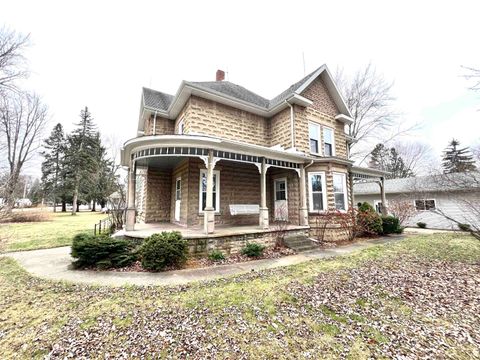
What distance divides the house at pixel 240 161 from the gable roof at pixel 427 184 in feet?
15.7

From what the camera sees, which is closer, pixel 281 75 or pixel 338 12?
pixel 338 12

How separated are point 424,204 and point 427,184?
5.40 feet

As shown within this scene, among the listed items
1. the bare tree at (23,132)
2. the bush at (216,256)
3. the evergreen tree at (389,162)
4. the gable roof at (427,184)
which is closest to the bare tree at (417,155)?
the evergreen tree at (389,162)

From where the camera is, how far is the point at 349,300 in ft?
13.4

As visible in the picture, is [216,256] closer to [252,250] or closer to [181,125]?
[252,250]

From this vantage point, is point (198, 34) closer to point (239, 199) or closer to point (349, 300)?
point (239, 199)

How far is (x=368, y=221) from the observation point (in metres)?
11.3

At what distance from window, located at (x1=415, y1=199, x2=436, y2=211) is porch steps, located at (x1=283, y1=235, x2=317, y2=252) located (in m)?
14.0

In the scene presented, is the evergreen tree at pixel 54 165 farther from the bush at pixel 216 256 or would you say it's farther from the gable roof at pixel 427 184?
the gable roof at pixel 427 184

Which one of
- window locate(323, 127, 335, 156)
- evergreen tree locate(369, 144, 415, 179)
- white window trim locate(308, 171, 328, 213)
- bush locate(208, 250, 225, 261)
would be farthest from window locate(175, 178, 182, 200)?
evergreen tree locate(369, 144, 415, 179)

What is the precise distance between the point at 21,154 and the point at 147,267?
2991cm

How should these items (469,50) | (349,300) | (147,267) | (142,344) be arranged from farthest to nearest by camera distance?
(469,50)
(147,267)
(349,300)
(142,344)

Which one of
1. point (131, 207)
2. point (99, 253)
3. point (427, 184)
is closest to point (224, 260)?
point (99, 253)

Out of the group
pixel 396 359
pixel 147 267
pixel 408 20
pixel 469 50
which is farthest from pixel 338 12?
pixel 147 267
